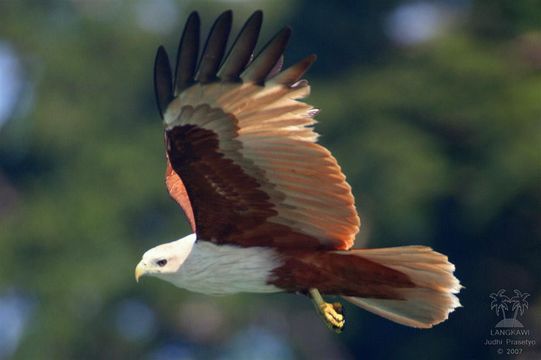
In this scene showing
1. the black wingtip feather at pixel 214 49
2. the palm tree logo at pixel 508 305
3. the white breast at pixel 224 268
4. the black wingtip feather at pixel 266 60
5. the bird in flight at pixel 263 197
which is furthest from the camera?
the palm tree logo at pixel 508 305

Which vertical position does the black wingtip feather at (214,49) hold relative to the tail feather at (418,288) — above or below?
above

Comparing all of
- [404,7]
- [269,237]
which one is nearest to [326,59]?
[404,7]

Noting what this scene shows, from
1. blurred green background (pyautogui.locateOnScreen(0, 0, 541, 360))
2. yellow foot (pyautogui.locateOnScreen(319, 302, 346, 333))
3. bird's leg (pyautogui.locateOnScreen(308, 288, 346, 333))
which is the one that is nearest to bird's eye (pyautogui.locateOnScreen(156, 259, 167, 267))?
bird's leg (pyautogui.locateOnScreen(308, 288, 346, 333))

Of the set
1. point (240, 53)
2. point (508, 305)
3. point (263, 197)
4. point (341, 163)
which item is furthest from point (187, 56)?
point (341, 163)

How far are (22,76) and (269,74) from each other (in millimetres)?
19528

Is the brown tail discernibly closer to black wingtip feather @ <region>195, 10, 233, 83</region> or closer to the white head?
the white head

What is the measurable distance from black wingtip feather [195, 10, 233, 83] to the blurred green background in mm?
10462

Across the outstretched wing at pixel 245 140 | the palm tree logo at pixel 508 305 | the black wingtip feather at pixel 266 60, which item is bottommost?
the palm tree logo at pixel 508 305

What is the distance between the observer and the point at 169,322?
2138cm

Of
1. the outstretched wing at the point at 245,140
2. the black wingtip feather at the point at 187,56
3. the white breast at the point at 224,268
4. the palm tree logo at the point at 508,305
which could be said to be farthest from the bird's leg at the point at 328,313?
the palm tree logo at the point at 508,305

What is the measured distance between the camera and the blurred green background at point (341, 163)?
1955 centimetres

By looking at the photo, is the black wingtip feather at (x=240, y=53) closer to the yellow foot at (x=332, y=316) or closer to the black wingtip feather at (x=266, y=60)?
the black wingtip feather at (x=266, y=60)

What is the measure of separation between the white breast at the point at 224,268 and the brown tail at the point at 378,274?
0.09 m

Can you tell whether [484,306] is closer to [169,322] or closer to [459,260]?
[459,260]
